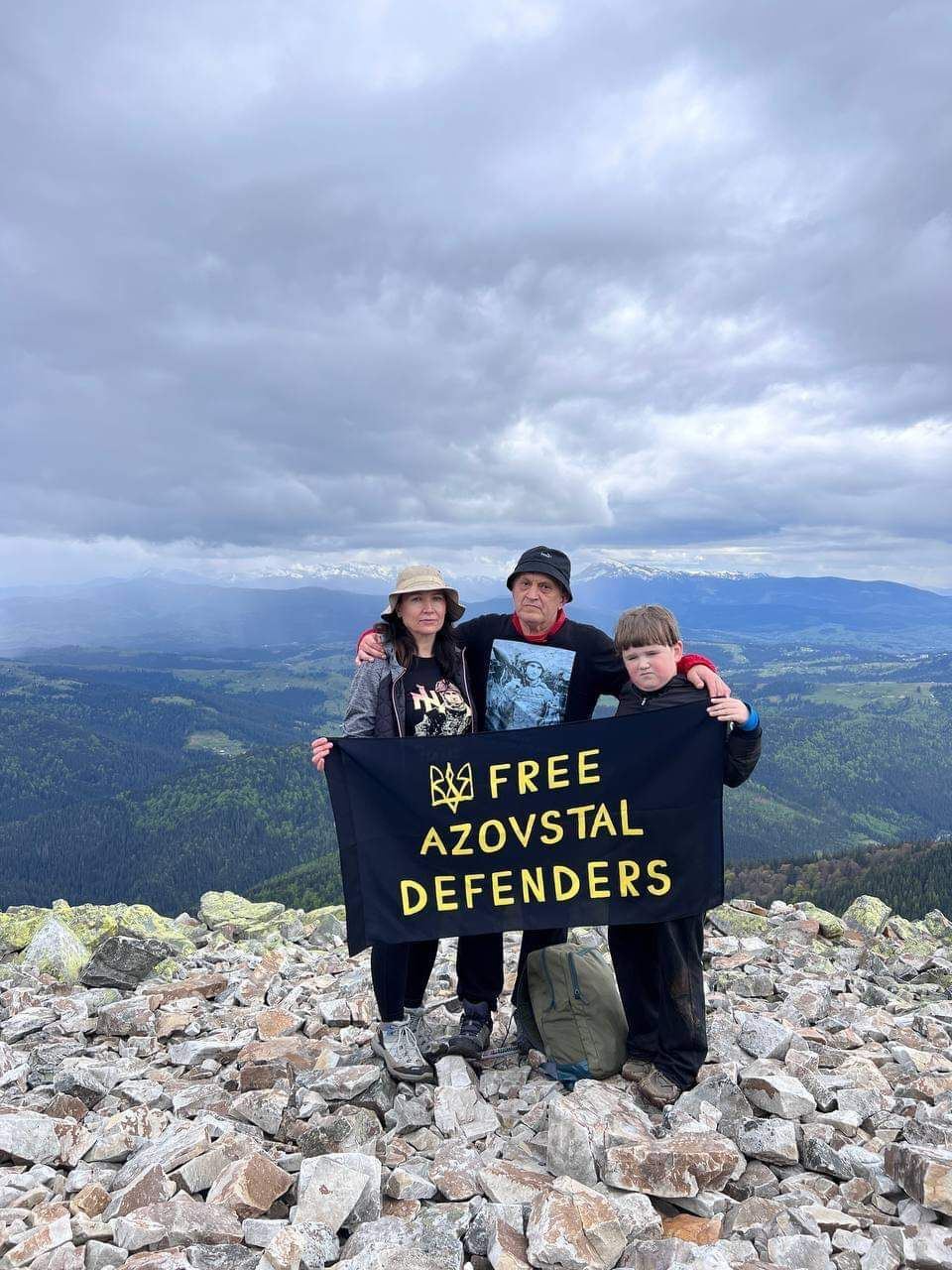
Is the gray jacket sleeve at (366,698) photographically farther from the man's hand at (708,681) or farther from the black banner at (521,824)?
the man's hand at (708,681)

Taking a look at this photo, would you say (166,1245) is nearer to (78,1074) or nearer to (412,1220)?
(412,1220)

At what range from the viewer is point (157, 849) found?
17000 cm

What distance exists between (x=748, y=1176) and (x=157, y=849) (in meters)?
192

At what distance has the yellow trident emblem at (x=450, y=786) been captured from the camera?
20.3 ft

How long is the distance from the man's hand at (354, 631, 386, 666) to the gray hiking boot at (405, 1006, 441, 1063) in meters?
3.38

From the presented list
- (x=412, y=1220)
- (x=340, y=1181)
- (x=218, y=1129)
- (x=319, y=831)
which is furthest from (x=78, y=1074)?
(x=319, y=831)

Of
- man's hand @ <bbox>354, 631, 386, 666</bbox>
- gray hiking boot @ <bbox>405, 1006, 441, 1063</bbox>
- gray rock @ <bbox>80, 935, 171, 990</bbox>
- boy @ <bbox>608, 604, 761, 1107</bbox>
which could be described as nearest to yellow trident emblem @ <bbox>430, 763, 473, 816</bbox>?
man's hand @ <bbox>354, 631, 386, 666</bbox>

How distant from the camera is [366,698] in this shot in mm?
6172

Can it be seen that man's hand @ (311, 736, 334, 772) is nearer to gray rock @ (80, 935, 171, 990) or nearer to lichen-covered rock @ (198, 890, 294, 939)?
gray rock @ (80, 935, 171, 990)

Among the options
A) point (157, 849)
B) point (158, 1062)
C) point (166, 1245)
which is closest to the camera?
point (166, 1245)

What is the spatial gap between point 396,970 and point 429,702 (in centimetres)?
249

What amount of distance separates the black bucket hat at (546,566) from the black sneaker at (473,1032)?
4.12m

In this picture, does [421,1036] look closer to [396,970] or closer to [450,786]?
[396,970]

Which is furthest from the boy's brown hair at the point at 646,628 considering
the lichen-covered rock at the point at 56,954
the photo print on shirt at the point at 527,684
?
the lichen-covered rock at the point at 56,954
